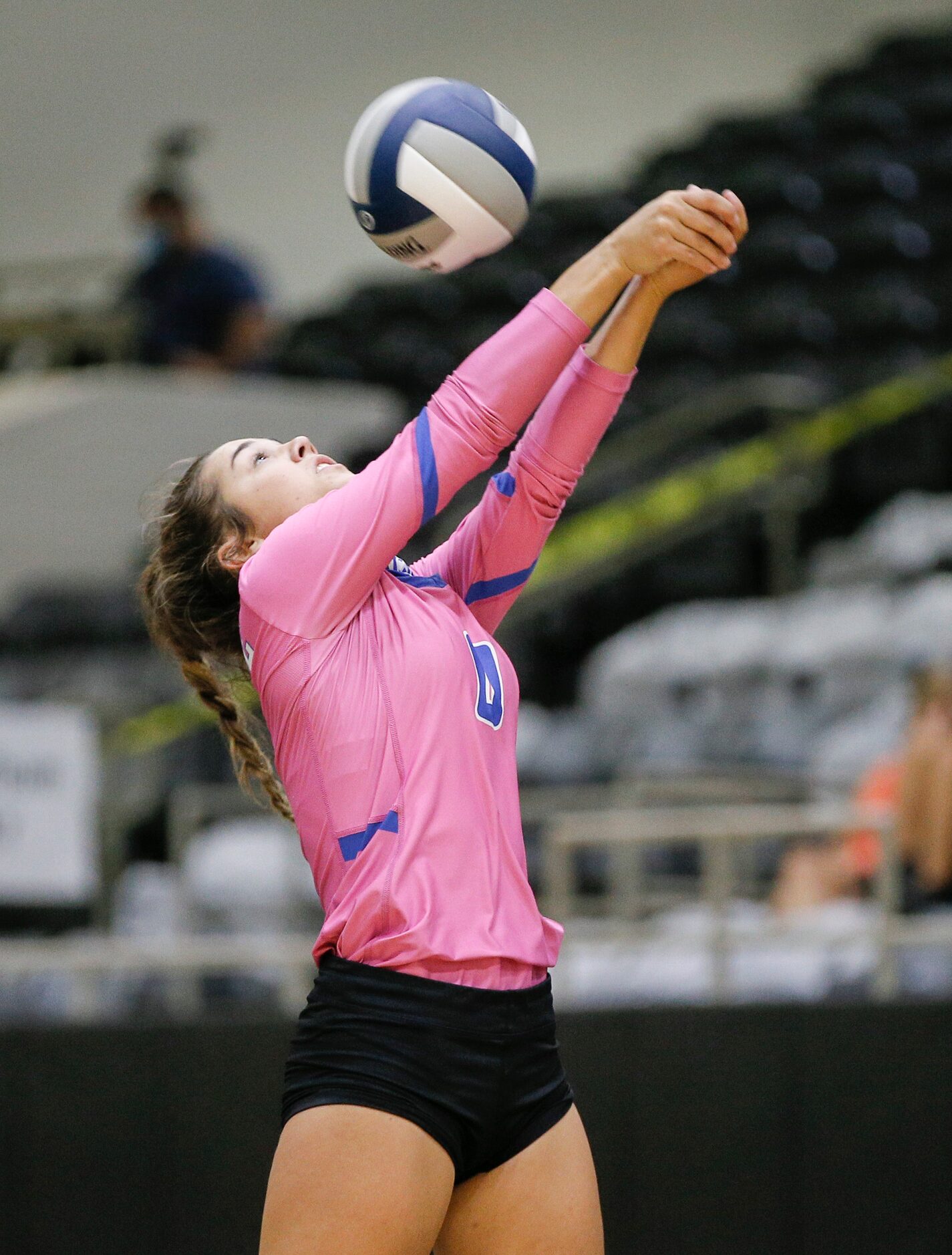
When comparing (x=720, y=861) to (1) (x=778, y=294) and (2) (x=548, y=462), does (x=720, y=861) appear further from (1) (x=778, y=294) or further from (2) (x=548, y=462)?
(1) (x=778, y=294)

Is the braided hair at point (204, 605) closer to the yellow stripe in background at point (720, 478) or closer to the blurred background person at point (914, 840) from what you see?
the blurred background person at point (914, 840)

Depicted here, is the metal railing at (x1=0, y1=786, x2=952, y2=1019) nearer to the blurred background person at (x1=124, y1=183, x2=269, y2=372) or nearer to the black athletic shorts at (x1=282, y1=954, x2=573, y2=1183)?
the black athletic shorts at (x1=282, y1=954, x2=573, y2=1183)

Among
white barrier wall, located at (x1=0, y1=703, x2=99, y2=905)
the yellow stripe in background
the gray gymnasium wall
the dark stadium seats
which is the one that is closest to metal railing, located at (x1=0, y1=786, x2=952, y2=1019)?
white barrier wall, located at (x1=0, y1=703, x2=99, y2=905)

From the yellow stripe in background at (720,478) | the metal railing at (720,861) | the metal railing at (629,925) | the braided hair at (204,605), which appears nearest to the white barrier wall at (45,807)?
the metal railing at (629,925)

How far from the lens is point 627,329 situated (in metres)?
1.77

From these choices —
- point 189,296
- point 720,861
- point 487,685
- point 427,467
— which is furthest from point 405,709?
point 189,296

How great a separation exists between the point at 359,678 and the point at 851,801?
2768mm

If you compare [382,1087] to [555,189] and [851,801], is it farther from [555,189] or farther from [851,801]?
[555,189]

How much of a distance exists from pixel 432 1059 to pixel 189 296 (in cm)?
605

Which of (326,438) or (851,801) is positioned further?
(326,438)

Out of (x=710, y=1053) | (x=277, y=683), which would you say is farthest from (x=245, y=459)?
(x=710, y=1053)

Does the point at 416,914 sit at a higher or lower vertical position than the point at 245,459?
lower

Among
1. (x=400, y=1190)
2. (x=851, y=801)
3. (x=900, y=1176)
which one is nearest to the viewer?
(x=400, y=1190)

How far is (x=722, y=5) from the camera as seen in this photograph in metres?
10.1
